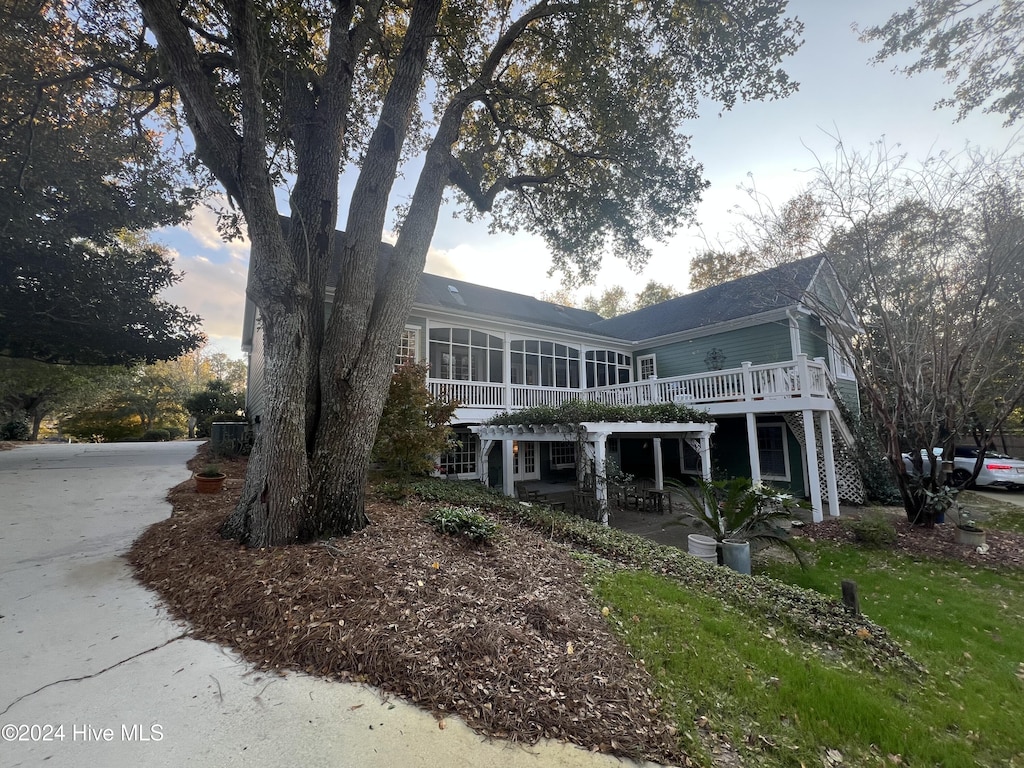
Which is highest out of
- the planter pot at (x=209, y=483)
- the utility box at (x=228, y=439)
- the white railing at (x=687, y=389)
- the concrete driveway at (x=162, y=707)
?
the white railing at (x=687, y=389)

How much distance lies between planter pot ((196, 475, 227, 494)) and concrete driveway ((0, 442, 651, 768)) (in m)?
3.45

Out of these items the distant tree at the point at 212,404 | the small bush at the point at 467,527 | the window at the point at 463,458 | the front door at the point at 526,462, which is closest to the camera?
the small bush at the point at 467,527

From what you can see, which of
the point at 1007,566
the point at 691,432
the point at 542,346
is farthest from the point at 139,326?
the point at 1007,566

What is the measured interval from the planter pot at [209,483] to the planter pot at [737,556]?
8.24 meters

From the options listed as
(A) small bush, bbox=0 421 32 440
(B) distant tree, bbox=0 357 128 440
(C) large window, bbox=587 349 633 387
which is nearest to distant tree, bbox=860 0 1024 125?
(C) large window, bbox=587 349 633 387

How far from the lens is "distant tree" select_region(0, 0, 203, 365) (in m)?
6.27

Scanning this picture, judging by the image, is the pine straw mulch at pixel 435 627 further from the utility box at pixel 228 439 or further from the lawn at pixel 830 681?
the utility box at pixel 228 439

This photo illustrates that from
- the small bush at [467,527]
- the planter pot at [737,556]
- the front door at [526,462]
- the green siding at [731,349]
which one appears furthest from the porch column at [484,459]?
the green siding at [731,349]

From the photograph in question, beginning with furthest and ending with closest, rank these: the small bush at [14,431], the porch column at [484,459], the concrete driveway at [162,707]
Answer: the small bush at [14,431], the porch column at [484,459], the concrete driveway at [162,707]

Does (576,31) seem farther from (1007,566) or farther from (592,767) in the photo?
(1007,566)

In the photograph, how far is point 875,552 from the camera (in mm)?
7160

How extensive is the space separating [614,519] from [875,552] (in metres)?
4.60

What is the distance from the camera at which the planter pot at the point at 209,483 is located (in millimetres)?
7129

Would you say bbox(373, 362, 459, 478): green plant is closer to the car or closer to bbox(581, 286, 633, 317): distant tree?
the car
